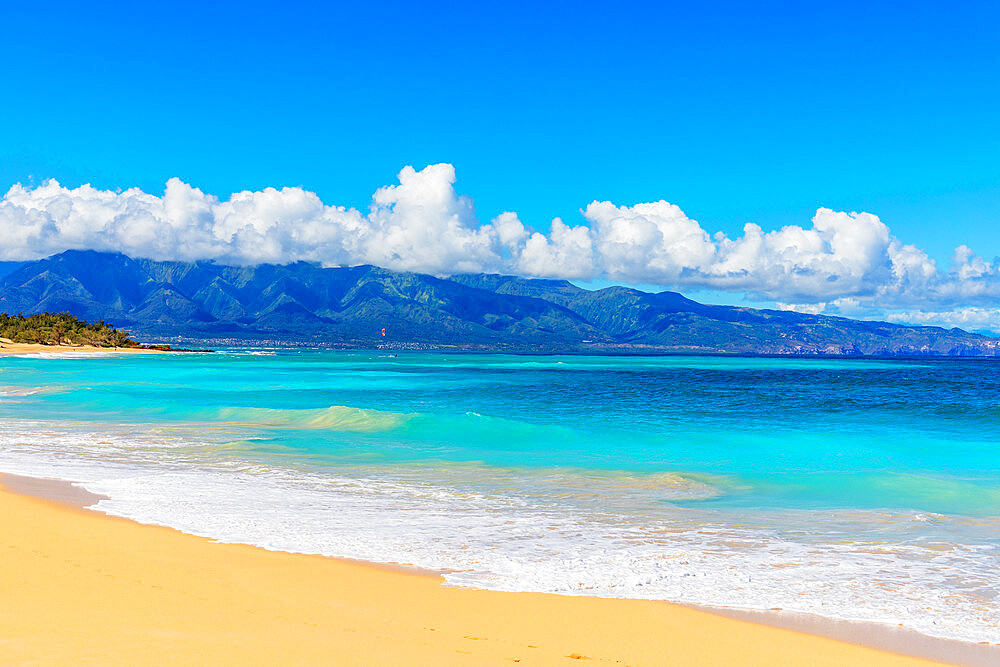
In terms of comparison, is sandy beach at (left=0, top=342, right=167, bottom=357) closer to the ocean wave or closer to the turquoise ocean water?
the ocean wave

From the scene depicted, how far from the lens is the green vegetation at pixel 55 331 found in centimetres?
15312

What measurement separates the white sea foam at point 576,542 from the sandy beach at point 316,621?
0.85 meters

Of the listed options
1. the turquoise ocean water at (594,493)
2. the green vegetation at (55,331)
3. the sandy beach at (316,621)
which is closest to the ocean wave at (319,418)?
the turquoise ocean water at (594,493)

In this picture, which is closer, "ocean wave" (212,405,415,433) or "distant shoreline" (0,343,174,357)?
"ocean wave" (212,405,415,433)

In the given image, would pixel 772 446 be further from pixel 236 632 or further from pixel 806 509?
pixel 236 632

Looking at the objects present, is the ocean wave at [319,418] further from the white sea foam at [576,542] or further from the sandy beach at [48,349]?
the sandy beach at [48,349]

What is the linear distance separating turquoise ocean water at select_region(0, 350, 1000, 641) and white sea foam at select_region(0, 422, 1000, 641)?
5cm

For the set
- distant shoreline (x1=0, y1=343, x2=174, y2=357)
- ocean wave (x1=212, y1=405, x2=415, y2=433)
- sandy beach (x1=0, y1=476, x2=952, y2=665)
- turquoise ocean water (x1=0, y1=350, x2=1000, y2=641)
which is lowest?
distant shoreline (x1=0, y1=343, x2=174, y2=357)

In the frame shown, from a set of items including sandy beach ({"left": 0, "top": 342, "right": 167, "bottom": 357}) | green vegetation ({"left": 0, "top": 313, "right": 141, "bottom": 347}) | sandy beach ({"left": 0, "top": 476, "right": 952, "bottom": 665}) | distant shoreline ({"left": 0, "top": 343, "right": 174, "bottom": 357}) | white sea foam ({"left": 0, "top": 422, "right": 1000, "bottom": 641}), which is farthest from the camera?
green vegetation ({"left": 0, "top": 313, "right": 141, "bottom": 347})

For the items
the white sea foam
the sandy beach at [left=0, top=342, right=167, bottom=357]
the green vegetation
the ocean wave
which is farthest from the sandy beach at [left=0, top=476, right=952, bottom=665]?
the green vegetation

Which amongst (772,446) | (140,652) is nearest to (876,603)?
(140,652)

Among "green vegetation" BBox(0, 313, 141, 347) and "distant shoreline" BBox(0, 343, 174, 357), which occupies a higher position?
"green vegetation" BBox(0, 313, 141, 347)

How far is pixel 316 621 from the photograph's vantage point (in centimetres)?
708

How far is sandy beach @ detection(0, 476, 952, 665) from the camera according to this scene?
20.2ft
